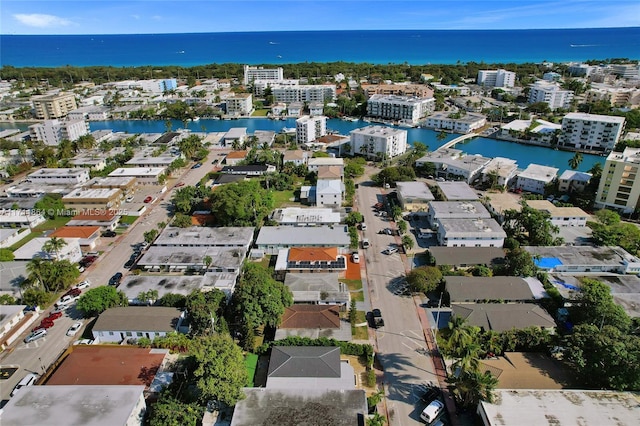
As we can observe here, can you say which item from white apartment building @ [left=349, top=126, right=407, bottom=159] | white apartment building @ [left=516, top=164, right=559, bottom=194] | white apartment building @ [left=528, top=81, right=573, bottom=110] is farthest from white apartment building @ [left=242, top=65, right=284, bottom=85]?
white apartment building @ [left=516, top=164, right=559, bottom=194]

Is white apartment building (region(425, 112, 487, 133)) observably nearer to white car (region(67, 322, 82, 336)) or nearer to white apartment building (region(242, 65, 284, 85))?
white apartment building (region(242, 65, 284, 85))

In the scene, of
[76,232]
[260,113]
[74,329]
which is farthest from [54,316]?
[260,113]

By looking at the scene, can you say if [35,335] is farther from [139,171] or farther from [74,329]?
[139,171]

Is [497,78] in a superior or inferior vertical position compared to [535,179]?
superior

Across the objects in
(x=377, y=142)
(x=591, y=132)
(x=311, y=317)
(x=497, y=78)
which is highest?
(x=497, y=78)

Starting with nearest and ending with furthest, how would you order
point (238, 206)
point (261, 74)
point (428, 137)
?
point (238, 206)
point (428, 137)
point (261, 74)

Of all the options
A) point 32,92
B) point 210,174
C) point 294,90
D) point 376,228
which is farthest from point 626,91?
point 32,92

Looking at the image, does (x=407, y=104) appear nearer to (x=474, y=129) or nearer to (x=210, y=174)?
(x=474, y=129)
